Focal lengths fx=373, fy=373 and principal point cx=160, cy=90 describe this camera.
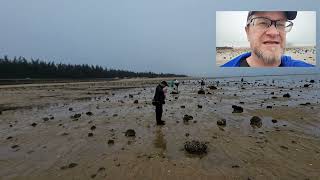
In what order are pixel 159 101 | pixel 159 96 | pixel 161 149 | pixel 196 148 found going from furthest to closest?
pixel 159 96, pixel 159 101, pixel 161 149, pixel 196 148

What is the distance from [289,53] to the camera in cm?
1480

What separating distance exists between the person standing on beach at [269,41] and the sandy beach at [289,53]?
21 cm

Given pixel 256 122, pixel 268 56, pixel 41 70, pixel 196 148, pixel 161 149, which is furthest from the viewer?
pixel 41 70

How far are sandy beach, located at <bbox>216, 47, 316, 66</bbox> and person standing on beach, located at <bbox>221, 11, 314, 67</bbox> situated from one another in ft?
0.70

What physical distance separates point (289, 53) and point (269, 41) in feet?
3.34

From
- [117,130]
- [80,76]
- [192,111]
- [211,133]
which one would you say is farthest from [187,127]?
[80,76]

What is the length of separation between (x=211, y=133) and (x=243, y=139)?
61.8 inches

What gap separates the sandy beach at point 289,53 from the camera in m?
15.0

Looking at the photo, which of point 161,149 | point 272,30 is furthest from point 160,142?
point 272,30

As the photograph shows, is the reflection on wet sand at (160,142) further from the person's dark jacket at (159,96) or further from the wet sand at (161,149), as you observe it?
the person's dark jacket at (159,96)

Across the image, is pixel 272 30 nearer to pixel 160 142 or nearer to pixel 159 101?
pixel 159 101

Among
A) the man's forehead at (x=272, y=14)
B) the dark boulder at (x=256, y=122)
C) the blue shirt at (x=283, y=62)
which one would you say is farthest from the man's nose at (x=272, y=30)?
the dark boulder at (x=256, y=122)

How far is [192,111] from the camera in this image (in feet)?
71.3

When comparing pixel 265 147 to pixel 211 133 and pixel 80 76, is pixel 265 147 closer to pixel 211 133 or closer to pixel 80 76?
pixel 211 133
